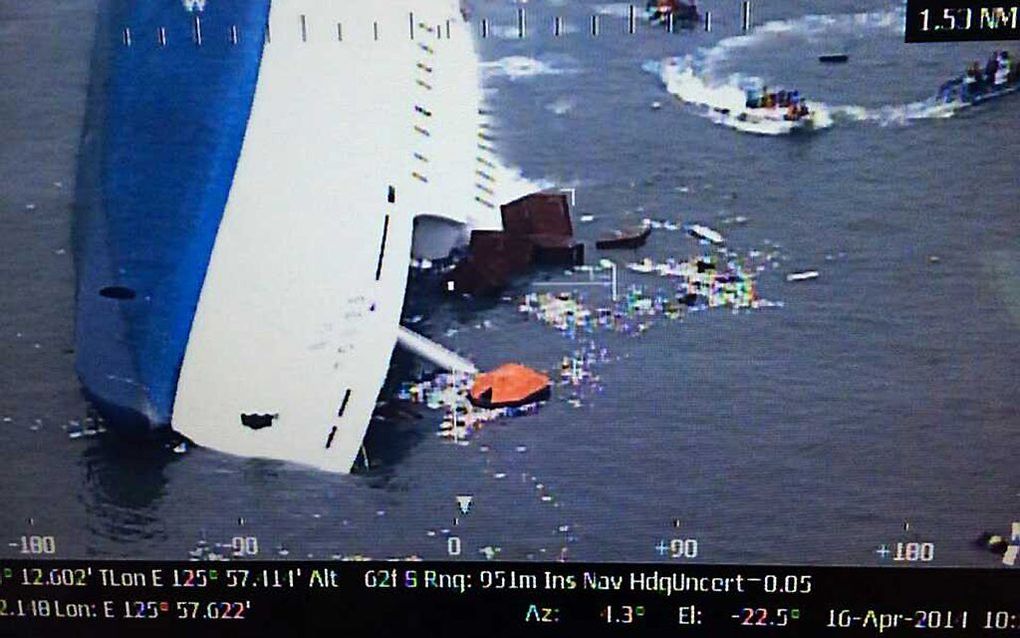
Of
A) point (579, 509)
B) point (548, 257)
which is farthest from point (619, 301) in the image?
point (579, 509)

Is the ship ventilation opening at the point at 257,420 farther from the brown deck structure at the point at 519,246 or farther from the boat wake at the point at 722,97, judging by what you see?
the boat wake at the point at 722,97

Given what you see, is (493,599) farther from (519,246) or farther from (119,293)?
(119,293)

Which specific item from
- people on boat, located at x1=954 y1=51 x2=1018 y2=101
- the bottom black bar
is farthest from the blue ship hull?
people on boat, located at x1=954 y1=51 x2=1018 y2=101

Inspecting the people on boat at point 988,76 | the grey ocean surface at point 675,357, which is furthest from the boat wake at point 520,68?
the people on boat at point 988,76

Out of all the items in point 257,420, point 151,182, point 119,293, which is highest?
point 151,182

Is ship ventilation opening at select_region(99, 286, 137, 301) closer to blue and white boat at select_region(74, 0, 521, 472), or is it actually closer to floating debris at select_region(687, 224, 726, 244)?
blue and white boat at select_region(74, 0, 521, 472)

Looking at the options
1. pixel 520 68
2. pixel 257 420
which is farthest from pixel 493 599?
pixel 520 68

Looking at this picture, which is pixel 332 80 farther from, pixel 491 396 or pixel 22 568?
pixel 22 568
